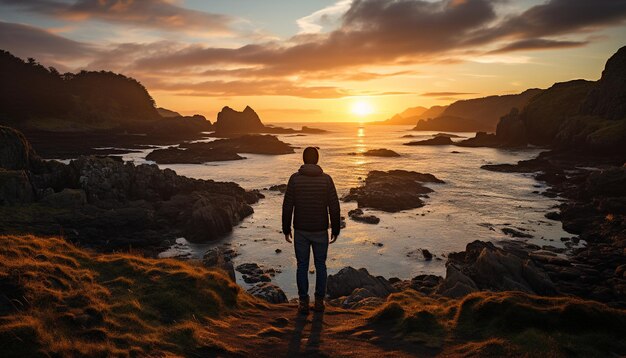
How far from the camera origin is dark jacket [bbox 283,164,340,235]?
375 inches

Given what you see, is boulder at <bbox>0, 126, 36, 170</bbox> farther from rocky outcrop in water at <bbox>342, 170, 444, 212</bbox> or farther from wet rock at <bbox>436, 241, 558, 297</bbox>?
wet rock at <bbox>436, 241, 558, 297</bbox>

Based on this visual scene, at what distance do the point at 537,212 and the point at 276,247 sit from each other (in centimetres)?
3059

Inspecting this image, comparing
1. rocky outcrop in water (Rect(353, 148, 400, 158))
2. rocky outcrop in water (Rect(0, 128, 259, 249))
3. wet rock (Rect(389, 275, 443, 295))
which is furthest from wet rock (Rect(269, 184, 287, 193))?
rocky outcrop in water (Rect(353, 148, 400, 158))

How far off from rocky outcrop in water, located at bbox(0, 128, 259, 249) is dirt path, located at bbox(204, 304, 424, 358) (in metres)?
24.7

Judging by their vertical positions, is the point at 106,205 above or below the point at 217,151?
below

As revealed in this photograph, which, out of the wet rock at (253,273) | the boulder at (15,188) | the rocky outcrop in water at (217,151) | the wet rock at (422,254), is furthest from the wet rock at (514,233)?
the rocky outcrop in water at (217,151)

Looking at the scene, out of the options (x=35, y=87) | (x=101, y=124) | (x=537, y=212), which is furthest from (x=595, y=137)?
(x=35, y=87)

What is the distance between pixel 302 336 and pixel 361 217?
3254cm

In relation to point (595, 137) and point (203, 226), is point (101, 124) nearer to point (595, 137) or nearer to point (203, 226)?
point (203, 226)

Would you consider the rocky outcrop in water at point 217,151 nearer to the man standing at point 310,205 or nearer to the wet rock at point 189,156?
the wet rock at point 189,156

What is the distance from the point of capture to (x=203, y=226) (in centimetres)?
3412

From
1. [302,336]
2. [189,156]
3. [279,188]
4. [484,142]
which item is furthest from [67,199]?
[484,142]

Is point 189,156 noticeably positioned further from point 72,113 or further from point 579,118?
point 579,118

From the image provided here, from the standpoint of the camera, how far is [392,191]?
52312mm
